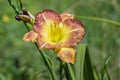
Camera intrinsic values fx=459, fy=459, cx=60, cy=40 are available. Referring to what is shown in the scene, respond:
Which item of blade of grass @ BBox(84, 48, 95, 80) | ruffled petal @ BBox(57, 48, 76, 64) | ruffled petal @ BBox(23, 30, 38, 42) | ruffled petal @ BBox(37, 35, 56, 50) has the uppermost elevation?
ruffled petal @ BBox(23, 30, 38, 42)

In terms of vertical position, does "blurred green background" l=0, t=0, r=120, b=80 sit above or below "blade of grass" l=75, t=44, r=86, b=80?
below

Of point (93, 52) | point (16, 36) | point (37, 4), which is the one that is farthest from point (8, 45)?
point (37, 4)

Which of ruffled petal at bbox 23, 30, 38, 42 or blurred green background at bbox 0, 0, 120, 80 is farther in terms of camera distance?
blurred green background at bbox 0, 0, 120, 80

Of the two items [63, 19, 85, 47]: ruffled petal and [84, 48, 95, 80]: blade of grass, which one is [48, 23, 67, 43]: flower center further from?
[84, 48, 95, 80]: blade of grass

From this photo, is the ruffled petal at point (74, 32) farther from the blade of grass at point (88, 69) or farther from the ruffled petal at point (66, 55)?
the blade of grass at point (88, 69)

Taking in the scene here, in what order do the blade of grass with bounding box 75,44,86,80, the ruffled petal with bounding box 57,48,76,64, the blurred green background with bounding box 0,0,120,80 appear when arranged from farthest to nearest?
the blurred green background with bounding box 0,0,120,80, the blade of grass with bounding box 75,44,86,80, the ruffled petal with bounding box 57,48,76,64

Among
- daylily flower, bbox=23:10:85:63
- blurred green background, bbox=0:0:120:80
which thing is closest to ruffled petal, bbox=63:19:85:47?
daylily flower, bbox=23:10:85:63

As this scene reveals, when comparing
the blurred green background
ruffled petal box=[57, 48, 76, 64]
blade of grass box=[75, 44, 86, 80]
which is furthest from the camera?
the blurred green background

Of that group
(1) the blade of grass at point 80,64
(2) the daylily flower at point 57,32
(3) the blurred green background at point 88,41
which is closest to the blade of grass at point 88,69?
(1) the blade of grass at point 80,64
